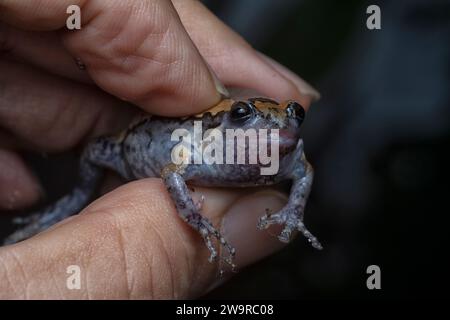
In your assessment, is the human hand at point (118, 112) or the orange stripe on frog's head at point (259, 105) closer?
the human hand at point (118, 112)

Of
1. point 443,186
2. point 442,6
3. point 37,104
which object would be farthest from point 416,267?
point 37,104

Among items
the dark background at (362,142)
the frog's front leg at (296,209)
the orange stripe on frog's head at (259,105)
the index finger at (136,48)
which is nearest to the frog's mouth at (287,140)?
the orange stripe on frog's head at (259,105)

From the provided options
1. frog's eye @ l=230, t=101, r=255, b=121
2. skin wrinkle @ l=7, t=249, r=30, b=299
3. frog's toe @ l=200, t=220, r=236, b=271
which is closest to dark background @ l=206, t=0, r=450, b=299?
frog's toe @ l=200, t=220, r=236, b=271

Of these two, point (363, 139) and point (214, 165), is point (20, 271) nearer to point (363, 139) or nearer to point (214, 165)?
point (214, 165)

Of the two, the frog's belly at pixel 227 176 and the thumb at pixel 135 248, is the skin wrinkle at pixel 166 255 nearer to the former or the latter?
the thumb at pixel 135 248

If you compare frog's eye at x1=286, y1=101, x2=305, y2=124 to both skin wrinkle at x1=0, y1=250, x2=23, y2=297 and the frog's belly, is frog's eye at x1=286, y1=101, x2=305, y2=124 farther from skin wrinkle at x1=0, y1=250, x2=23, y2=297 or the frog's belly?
skin wrinkle at x1=0, y1=250, x2=23, y2=297

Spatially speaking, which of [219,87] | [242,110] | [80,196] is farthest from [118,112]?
[242,110]

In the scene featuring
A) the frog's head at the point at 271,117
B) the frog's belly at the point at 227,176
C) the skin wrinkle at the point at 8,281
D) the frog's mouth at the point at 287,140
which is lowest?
the skin wrinkle at the point at 8,281

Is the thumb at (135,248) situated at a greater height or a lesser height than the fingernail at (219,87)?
lesser
